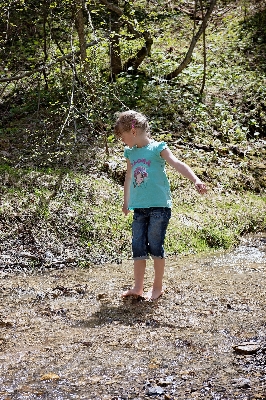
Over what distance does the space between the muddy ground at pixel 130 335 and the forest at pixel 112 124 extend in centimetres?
92

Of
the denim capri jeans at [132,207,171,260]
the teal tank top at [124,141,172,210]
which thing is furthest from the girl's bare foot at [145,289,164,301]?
the teal tank top at [124,141,172,210]

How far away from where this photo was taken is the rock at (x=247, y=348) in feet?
10.5

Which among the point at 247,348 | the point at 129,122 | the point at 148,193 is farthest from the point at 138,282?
the point at 247,348

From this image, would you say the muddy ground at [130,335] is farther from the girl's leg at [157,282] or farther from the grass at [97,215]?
the grass at [97,215]

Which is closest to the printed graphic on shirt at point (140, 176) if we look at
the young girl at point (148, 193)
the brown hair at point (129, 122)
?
the young girl at point (148, 193)

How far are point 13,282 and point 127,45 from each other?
28.1ft

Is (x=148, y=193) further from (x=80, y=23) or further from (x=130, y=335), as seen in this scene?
(x=80, y=23)

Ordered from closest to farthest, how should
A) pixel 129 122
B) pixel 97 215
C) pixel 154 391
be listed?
pixel 154 391, pixel 129 122, pixel 97 215

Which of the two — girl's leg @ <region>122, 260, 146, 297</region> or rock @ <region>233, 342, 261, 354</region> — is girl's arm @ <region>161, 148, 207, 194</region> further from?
rock @ <region>233, 342, 261, 354</region>

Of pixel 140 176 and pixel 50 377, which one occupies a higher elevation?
pixel 140 176

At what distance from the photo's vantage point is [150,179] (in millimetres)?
4531

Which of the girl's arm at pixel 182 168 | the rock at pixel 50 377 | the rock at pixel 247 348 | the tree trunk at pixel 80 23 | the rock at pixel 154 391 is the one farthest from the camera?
the tree trunk at pixel 80 23

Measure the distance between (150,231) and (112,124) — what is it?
5.22m

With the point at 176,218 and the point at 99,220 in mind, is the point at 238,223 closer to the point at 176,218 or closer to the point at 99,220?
the point at 176,218
